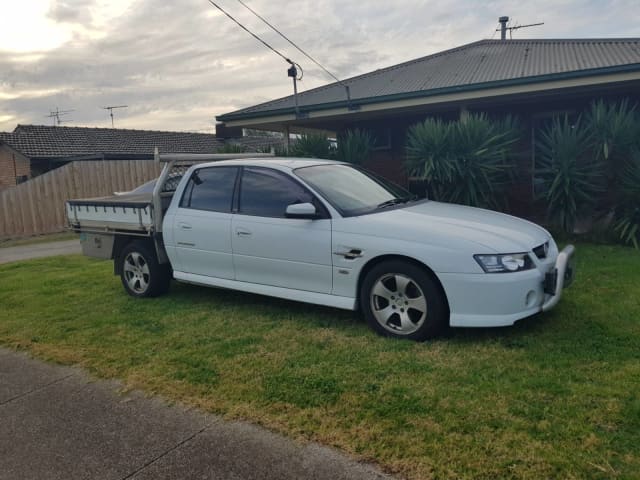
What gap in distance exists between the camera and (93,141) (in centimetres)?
2862

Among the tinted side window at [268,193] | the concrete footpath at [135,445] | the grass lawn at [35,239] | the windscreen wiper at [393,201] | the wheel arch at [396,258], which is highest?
the tinted side window at [268,193]

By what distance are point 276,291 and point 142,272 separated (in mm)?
2084

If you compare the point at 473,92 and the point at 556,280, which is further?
the point at 473,92

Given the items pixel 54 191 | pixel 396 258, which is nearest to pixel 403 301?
pixel 396 258

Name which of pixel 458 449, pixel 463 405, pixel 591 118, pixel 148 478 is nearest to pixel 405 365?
pixel 463 405

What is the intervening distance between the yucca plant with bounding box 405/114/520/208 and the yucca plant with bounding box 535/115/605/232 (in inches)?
26.4

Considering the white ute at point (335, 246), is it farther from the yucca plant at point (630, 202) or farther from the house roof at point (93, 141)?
the house roof at point (93, 141)

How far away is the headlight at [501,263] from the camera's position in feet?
13.2

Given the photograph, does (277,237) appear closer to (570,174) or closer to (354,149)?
(570,174)

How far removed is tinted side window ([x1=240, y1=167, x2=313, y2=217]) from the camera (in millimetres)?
5040

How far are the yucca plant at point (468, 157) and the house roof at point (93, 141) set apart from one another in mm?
16109

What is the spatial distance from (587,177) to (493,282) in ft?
17.1

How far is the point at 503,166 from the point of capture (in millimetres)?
8617

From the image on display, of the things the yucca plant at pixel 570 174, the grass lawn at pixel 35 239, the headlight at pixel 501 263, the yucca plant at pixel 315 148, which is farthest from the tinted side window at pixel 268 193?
the grass lawn at pixel 35 239
